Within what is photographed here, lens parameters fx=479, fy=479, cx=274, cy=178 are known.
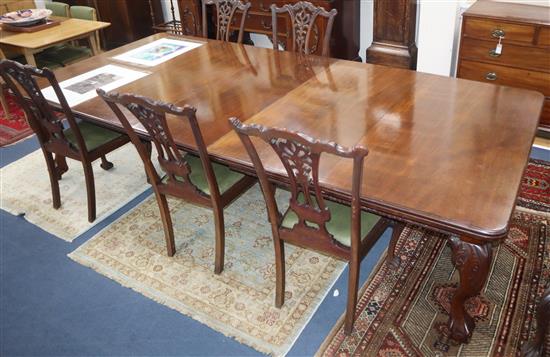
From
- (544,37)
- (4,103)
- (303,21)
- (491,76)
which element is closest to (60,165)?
(4,103)

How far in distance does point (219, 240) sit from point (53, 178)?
3.91 feet

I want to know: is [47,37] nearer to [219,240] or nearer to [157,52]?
[157,52]

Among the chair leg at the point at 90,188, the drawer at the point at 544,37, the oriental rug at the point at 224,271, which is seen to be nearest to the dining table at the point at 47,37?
the chair leg at the point at 90,188

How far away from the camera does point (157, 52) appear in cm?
293

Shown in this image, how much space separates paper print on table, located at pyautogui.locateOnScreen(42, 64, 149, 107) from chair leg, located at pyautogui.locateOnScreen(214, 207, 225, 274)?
2.93ft

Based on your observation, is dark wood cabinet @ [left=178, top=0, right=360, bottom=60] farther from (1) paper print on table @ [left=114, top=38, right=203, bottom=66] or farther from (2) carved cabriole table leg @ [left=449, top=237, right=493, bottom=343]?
(2) carved cabriole table leg @ [left=449, top=237, right=493, bottom=343]

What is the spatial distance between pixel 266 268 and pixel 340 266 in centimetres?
36

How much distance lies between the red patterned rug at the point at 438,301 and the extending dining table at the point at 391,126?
114mm

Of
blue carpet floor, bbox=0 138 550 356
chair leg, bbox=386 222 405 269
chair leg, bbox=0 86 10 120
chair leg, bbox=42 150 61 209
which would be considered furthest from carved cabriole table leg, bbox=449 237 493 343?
chair leg, bbox=0 86 10 120

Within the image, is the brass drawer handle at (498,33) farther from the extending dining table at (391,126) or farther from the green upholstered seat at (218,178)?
the green upholstered seat at (218,178)

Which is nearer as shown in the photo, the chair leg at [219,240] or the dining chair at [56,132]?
the chair leg at [219,240]

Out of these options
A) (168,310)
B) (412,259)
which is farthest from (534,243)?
(168,310)

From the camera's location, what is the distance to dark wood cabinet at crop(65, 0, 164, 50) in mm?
5051

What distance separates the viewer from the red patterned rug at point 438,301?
6.13 ft
